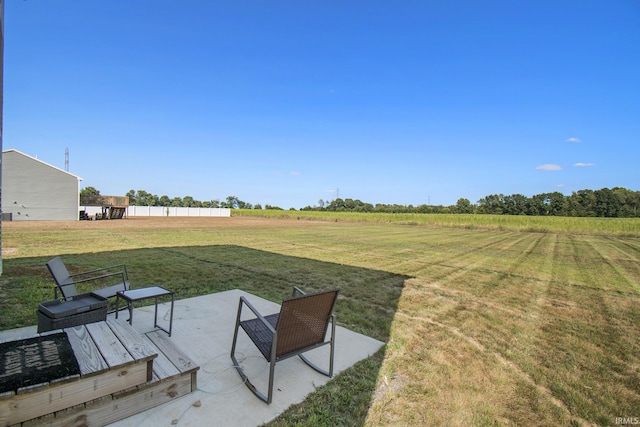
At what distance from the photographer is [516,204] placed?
6384 centimetres

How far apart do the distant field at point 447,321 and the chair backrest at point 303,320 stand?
0.47m

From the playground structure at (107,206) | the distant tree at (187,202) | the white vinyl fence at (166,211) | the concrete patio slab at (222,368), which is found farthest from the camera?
the distant tree at (187,202)

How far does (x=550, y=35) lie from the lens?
13547 mm

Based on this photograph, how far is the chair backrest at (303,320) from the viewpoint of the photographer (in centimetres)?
242

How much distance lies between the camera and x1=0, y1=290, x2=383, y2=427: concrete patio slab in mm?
2236

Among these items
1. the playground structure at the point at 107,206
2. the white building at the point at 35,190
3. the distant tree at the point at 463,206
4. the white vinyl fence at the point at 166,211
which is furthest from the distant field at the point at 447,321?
the distant tree at the point at 463,206

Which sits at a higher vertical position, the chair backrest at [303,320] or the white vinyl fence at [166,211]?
the white vinyl fence at [166,211]

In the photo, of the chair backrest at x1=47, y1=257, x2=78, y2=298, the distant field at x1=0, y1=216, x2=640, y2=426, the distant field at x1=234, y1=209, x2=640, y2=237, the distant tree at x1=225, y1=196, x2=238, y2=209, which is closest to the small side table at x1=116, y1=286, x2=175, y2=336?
the chair backrest at x1=47, y1=257, x2=78, y2=298

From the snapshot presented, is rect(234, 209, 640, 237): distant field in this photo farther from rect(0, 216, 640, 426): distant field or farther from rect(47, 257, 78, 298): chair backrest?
Answer: rect(47, 257, 78, 298): chair backrest

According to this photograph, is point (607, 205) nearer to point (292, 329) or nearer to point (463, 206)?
point (463, 206)

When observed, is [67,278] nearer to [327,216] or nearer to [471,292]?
[471,292]

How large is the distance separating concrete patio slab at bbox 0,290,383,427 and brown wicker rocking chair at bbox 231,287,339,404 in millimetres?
130

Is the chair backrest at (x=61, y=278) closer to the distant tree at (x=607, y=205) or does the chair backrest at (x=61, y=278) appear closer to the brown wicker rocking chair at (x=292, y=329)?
the brown wicker rocking chair at (x=292, y=329)

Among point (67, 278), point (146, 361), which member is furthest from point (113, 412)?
point (67, 278)
